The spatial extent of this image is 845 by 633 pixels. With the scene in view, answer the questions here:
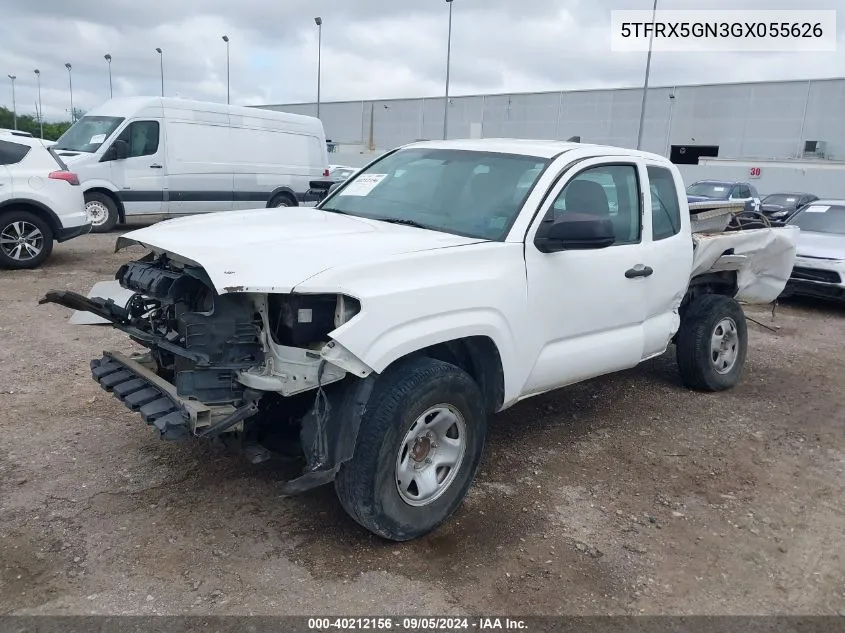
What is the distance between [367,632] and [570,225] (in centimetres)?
216

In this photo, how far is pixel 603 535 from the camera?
362cm

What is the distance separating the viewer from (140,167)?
12945mm

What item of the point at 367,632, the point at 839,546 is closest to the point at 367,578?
the point at 367,632

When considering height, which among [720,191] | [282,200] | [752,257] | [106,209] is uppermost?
[720,191]

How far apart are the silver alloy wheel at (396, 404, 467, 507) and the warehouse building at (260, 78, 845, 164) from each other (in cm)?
4029

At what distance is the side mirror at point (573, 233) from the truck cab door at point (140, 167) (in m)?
10.9

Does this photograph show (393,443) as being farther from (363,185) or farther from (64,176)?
(64,176)

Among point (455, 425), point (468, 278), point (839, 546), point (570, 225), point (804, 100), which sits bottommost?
point (839, 546)

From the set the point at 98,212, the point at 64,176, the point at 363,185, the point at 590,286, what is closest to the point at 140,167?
the point at 98,212

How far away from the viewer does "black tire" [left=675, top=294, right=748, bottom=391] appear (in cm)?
570

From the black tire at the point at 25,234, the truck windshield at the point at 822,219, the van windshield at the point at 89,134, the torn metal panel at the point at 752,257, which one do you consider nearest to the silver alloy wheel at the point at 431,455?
the torn metal panel at the point at 752,257

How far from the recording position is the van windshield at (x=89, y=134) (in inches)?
501

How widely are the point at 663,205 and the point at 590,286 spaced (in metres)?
1.27

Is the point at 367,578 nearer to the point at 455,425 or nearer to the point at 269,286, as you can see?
the point at 455,425
